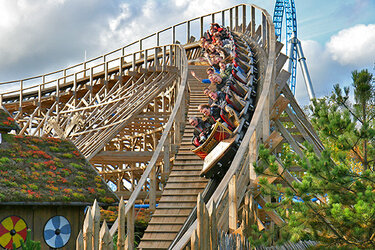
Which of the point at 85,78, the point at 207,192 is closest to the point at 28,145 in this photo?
the point at 207,192

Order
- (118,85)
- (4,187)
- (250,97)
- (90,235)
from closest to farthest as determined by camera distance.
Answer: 1. (90,235)
2. (4,187)
3. (250,97)
4. (118,85)

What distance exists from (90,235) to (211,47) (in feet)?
51.0

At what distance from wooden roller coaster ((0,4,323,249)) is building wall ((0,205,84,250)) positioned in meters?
1.18

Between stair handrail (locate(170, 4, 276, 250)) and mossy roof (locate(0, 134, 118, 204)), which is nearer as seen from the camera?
stair handrail (locate(170, 4, 276, 250))

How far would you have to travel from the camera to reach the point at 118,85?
2675cm

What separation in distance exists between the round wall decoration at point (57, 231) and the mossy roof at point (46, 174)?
0.52 metres

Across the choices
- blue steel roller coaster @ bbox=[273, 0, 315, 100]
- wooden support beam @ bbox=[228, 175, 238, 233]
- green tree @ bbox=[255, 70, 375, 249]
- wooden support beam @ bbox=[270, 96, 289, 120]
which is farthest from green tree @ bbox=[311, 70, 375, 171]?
blue steel roller coaster @ bbox=[273, 0, 315, 100]

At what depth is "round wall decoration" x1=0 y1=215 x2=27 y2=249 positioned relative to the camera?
1181 centimetres

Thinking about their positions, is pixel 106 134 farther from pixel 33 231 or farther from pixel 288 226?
pixel 288 226

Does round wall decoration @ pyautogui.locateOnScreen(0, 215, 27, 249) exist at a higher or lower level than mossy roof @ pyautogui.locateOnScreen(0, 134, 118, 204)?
lower

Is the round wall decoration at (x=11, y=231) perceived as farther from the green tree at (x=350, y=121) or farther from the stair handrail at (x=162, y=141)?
the green tree at (x=350, y=121)

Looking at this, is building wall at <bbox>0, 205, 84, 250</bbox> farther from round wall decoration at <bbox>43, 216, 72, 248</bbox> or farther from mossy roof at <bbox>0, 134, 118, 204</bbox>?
mossy roof at <bbox>0, 134, 118, 204</bbox>

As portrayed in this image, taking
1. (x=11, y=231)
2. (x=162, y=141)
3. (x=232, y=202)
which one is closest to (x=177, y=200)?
(x=162, y=141)

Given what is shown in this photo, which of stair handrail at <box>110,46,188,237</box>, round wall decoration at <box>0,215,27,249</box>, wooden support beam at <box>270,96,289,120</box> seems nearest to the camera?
round wall decoration at <box>0,215,27,249</box>
